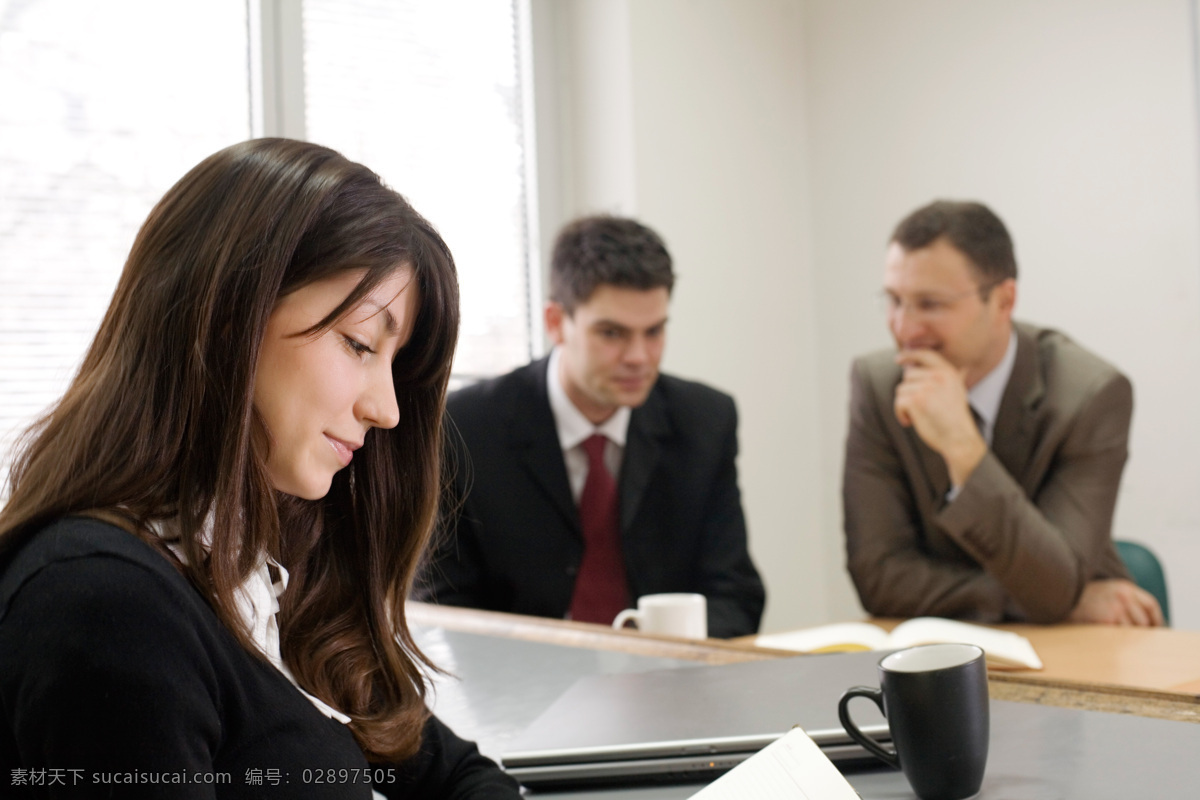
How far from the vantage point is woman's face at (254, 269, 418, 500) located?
750mm

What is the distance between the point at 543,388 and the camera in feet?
7.69

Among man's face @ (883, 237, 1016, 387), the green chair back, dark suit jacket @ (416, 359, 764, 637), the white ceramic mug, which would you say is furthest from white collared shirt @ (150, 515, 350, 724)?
the green chair back

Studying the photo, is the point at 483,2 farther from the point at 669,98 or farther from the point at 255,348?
the point at 255,348

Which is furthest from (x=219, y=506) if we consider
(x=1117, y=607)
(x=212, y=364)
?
(x=1117, y=607)

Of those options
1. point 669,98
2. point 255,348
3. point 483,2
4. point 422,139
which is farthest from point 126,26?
point 255,348

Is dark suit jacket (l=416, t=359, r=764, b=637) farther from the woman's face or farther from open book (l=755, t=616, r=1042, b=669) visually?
the woman's face

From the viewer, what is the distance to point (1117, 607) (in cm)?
193

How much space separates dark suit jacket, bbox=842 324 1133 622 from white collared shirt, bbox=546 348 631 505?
0.53 meters

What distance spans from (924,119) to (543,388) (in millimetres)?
1809

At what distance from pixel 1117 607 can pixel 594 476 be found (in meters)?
1.07

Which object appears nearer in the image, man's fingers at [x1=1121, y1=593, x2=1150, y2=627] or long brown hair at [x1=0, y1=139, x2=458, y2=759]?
long brown hair at [x1=0, y1=139, x2=458, y2=759]

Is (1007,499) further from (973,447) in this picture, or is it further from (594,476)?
(594,476)

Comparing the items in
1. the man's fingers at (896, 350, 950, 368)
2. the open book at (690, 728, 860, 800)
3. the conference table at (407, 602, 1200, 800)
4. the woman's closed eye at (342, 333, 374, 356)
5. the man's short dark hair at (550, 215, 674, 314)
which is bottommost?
the conference table at (407, 602, 1200, 800)

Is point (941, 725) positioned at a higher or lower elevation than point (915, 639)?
higher
